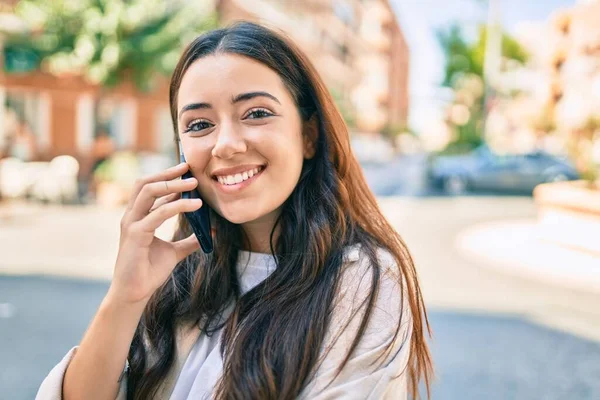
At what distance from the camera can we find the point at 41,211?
13.0m

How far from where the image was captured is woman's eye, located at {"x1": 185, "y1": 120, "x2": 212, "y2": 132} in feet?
4.79

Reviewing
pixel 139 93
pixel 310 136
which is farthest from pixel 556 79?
pixel 310 136

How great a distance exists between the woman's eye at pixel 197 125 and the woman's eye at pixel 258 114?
105 mm

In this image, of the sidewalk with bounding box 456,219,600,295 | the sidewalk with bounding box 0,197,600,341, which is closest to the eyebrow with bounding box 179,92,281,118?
the sidewalk with bounding box 0,197,600,341

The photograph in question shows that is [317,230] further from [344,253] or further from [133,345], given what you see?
[133,345]

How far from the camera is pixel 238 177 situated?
144cm

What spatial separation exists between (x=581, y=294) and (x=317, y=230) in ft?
20.3

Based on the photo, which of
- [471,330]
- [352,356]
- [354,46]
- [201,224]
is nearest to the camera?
[352,356]

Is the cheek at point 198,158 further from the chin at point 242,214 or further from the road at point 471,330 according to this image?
the road at point 471,330

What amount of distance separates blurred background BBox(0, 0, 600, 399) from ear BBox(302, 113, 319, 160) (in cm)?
29

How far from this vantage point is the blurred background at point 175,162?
16.1ft

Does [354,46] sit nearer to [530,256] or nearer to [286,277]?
[530,256]

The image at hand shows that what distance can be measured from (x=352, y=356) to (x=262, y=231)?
47 cm

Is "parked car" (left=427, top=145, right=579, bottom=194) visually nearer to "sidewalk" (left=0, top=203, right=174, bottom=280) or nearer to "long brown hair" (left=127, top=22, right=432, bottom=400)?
"sidewalk" (left=0, top=203, right=174, bottom=280)
